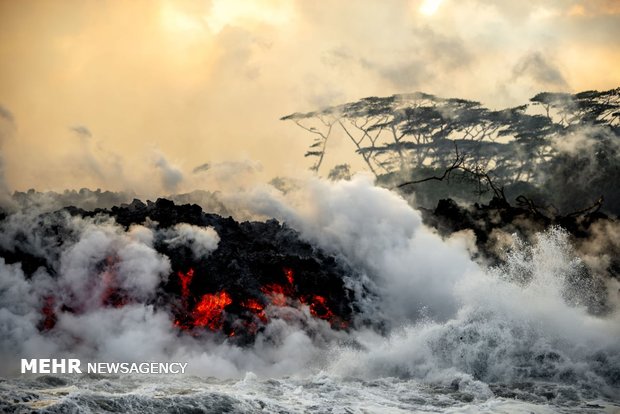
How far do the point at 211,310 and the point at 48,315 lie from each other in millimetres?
4395

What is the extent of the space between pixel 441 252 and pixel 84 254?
11097 mm

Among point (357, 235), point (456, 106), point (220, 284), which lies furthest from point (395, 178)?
point (220, 284)

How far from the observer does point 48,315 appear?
17.2 m

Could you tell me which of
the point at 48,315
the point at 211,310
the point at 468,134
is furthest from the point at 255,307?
the point at 468,134

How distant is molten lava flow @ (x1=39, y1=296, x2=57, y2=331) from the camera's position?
1688cm

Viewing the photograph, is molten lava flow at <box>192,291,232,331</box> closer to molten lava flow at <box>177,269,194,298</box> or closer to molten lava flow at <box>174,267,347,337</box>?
molten lava flow at <box>174,267,347,337</box>

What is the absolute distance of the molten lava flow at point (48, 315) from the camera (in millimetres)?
16875

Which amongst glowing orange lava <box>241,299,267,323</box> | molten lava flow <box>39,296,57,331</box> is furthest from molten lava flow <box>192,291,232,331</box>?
molten lava flow <box>39,296,57,331</box>

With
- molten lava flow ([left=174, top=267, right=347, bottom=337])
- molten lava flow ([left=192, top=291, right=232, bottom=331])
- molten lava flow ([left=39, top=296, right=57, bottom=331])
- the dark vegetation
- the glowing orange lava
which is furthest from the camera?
the dark vegetation

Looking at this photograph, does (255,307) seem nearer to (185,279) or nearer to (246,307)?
(246,307)

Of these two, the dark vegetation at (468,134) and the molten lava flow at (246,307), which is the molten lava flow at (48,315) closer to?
the molten lava flow at (246,307)

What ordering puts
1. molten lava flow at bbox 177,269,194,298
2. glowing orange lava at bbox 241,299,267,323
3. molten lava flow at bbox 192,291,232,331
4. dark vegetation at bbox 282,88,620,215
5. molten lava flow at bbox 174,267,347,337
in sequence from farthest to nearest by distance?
dark vegetation at bbox 282,88,620,215
molten lava flow at bbox 177,269,194,298
glowing orange lava at bbox 241,299,267,323
molten lava flow at bbox 192,291,232,331
molten lava flow at bbox 174,267,347,337

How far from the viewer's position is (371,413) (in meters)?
11.8

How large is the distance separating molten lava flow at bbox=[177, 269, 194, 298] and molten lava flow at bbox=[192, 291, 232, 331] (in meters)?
0.55
